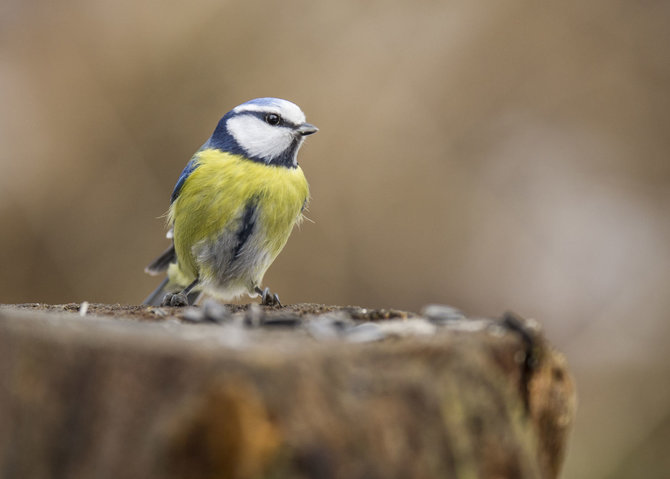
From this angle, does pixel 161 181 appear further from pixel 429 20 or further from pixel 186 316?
pixel 186 316

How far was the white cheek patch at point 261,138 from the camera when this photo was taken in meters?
2.80

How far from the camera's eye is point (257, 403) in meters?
1.23

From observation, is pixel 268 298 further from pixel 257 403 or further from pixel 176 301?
pixel 257 403

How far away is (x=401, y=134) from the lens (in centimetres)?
468

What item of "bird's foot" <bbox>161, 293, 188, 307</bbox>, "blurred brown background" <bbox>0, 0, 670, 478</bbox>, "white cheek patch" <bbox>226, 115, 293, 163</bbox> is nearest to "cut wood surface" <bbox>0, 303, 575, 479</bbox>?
"bird's foot" <bbox>161, 293, 188, 307</bbox>

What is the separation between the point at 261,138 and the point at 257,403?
1735 millimetres

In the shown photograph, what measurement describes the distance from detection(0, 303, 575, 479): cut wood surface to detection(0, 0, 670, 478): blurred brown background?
297 cm

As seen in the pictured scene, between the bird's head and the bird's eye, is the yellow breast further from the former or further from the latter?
the bird's eye

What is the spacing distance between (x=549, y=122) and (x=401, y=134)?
1066 millimetres

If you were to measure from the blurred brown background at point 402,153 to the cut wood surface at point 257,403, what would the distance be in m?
2.97

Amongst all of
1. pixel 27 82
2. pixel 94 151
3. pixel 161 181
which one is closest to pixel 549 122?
pixel 161 181

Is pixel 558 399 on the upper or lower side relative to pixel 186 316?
lower

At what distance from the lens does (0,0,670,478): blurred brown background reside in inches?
172

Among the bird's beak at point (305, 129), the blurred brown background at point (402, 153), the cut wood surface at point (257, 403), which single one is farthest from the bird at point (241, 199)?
the blurred brown background at point (402, 153)
